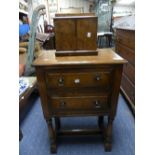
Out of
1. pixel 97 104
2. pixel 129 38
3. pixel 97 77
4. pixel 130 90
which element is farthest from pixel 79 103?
pixel 129 38

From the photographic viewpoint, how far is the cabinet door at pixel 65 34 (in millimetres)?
1256

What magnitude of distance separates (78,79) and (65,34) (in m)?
0.37

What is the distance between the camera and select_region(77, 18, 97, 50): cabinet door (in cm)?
126

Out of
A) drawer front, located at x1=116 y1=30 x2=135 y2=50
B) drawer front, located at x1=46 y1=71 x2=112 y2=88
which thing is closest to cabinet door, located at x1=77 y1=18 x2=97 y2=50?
drawer front, located at x1=46 y1=71 x2=112 y2=88

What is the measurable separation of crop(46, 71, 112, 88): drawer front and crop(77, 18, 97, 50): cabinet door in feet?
0.84

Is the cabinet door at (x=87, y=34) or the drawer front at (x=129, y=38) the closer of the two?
the cabinet door at (x=87, y=34)

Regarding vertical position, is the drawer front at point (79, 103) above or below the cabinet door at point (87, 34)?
below

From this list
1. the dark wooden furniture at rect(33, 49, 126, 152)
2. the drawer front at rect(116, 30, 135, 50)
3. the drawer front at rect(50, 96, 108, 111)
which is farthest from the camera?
the drawer front at rect(116, 30, 135, 50)

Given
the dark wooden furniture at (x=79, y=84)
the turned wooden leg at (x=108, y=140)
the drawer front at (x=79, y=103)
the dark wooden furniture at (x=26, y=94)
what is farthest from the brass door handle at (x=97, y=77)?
the dark wooden furniture at (x=26, y=94)

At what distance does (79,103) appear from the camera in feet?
4.28

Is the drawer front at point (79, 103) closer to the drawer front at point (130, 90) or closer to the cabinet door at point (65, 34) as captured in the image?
the cabinet door at point (65, 34)

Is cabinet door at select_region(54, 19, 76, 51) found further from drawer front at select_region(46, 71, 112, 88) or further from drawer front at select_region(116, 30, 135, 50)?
drawer front at select_region(116, 30, 135, 50)
